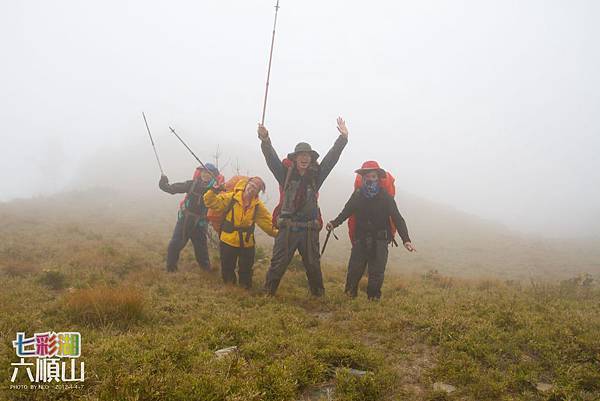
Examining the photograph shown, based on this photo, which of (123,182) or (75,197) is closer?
(75,197)

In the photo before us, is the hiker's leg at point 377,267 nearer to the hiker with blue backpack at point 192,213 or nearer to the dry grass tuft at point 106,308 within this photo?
the dry grass tuft at point 106,308

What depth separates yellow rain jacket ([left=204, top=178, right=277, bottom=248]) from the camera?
843 cm

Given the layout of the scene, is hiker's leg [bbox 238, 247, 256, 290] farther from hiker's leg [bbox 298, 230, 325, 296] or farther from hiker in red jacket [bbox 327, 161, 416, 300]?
hiker in red jacket [bbox 327, 161, 416, 300]

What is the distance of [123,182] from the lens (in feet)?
178

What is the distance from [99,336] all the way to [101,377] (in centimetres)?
137

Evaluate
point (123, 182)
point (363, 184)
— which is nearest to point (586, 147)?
point (123, 182)

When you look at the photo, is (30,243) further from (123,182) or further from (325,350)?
(123,182)

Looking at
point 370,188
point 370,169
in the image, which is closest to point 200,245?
point 370,188

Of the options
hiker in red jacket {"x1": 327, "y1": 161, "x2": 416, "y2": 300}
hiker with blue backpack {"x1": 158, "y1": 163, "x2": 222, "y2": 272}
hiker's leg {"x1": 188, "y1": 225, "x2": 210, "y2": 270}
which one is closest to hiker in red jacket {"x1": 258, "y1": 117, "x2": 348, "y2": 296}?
hiker in red jacket {"x1": 327, "y1": 161, "x2": 416, "y2": 300}

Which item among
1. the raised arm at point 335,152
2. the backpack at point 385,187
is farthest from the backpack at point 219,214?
the backpack at point 385,187

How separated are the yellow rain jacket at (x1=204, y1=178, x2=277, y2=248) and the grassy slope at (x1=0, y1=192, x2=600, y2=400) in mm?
1126

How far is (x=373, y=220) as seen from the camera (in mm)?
7953

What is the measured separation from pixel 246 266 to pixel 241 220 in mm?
1133

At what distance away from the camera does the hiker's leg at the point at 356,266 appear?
8094 mm
